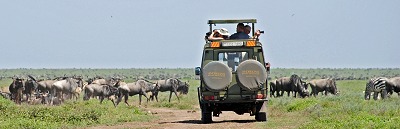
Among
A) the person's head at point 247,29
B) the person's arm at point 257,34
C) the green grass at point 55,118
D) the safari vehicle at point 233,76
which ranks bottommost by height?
the green grass at point 55,118

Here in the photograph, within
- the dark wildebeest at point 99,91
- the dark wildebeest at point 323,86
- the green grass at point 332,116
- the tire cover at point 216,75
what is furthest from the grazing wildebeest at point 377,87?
the tire cover at point 216,75

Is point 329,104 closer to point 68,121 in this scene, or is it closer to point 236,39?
point 236,39

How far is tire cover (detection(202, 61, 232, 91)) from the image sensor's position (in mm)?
21359

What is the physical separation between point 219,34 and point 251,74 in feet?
7.13

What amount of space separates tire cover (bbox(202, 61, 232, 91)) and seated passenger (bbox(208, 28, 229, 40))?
4.66 feet

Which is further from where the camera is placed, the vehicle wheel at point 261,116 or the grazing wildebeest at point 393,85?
the grazing wildebeest at point 393,85

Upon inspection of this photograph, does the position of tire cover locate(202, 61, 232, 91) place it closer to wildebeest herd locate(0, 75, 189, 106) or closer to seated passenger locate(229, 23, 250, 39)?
seated passenger locate(229, 23, 250, 39)

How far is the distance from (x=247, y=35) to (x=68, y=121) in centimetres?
650

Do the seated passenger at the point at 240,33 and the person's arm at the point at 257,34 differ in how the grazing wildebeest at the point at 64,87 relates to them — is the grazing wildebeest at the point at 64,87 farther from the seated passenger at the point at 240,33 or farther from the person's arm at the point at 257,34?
the person's arm at the point at 257,34


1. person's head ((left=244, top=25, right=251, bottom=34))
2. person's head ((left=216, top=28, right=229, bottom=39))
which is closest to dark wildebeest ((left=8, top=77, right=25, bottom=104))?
person's head ((left=216, top=28, right=229, bottom=39))

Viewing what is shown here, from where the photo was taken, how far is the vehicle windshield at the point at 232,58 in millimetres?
22219

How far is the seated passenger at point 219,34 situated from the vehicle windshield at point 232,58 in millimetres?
626

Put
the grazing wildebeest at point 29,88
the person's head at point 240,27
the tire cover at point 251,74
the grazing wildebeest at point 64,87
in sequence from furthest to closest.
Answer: the grazing wildebeest at point 64,87 → the grazing wildebeest at point 29,88 → the person's head at point 240,27 → the tire cover at point 251,74

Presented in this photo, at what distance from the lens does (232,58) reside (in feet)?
73.4
